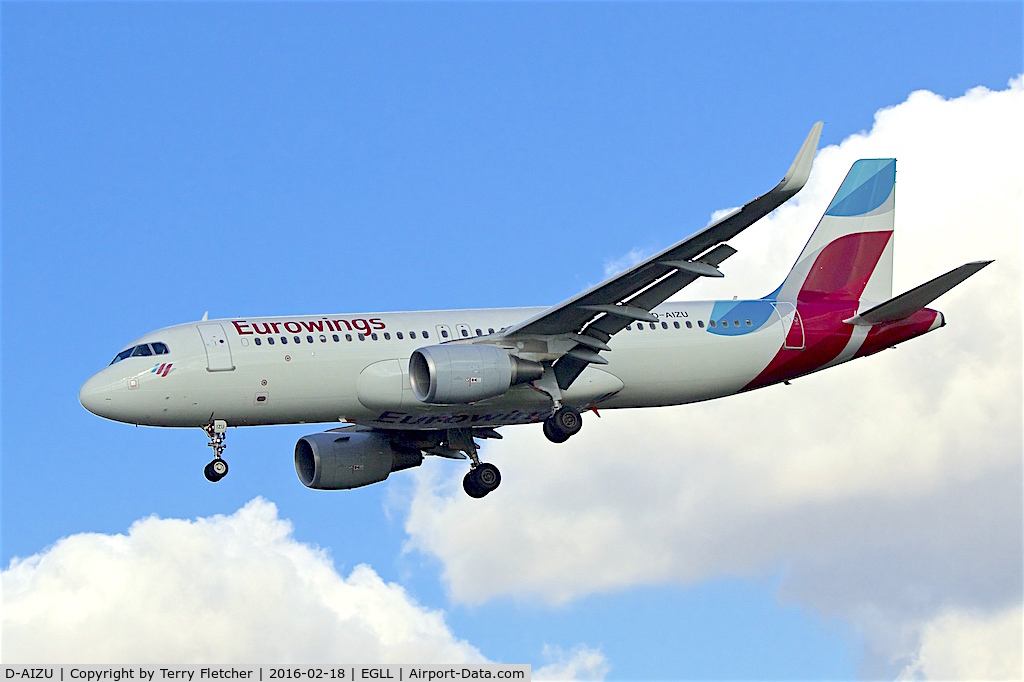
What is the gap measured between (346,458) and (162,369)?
702cm

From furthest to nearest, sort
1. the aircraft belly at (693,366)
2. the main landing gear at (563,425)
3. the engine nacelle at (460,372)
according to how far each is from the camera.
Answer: the aircraft belly at (693,366), the main landing gear at (563,425), the engine nacelle at (460,372)

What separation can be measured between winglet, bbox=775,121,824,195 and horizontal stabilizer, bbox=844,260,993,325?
8235mm

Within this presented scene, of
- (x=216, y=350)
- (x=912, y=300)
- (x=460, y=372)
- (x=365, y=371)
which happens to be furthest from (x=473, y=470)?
(x=912, y=300)

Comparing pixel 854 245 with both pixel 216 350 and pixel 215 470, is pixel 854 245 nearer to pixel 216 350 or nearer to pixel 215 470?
pixel 216 350

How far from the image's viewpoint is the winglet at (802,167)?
2819 centimetres

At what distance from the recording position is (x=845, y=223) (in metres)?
42.8

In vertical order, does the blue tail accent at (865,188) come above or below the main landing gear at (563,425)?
above

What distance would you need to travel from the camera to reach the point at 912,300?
3866cm

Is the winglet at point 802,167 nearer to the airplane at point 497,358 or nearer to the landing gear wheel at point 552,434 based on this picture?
the airplane at point 497,358

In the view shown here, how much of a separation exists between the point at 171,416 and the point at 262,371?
7.68 ft

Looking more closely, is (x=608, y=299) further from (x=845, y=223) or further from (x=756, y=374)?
(x=845, y=223)

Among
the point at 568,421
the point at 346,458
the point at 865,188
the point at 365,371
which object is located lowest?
the point at 568,421

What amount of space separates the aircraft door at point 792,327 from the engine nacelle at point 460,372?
7958 mm

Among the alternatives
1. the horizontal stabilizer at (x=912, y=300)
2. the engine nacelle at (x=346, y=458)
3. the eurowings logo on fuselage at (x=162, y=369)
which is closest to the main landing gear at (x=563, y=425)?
the engine nacelle at (x=346, y=458)
